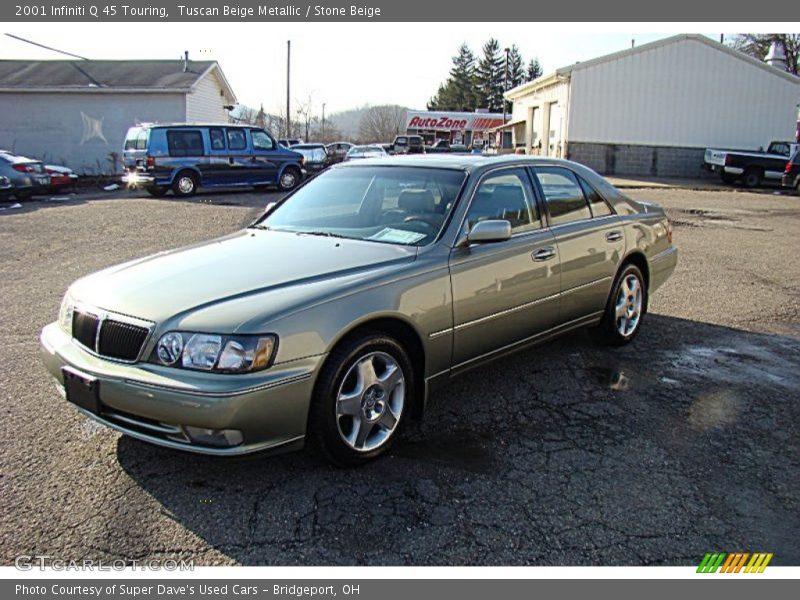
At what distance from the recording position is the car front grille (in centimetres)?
294

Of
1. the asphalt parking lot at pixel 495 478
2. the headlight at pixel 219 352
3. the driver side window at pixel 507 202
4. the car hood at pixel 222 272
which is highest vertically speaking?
the driver side window at pixel 507 202

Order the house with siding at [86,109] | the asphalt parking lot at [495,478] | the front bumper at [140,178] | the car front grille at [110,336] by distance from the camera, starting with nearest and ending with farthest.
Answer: the asphalt parking lot at [495,478], the car front grille at [110,336], the front bumper at [140,178], the house with siding at [86,109]

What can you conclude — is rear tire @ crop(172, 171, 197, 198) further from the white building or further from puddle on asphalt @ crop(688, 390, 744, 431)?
the white building

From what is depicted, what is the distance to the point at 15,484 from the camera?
3055 mm

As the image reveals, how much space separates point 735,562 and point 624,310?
2839 mm

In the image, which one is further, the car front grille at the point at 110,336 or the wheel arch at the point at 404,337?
the wheel arch at the point at 404,337

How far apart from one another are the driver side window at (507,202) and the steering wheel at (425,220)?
8.0 inches

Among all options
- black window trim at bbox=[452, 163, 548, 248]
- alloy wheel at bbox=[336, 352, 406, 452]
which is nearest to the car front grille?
alloy wheel at bbox=[336, 352, 406, 452]

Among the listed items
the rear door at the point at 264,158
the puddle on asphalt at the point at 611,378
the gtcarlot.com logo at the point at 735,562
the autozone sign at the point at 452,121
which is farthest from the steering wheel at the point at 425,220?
the autozone sign at the point at 452,121

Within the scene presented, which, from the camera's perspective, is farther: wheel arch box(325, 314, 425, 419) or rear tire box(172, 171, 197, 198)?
rear tire box(172, 171, 197, 198)

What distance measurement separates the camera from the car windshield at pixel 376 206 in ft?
12.9

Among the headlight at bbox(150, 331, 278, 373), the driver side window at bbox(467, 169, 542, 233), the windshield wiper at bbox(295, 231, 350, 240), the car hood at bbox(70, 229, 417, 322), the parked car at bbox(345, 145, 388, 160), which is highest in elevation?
the parked car at bbox(345, 145, 388, 160)

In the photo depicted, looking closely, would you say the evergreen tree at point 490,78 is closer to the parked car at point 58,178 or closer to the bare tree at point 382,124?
the bare tree at point 382,124

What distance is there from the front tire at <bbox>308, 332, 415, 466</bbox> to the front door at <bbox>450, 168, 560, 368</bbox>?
1.56 feet
